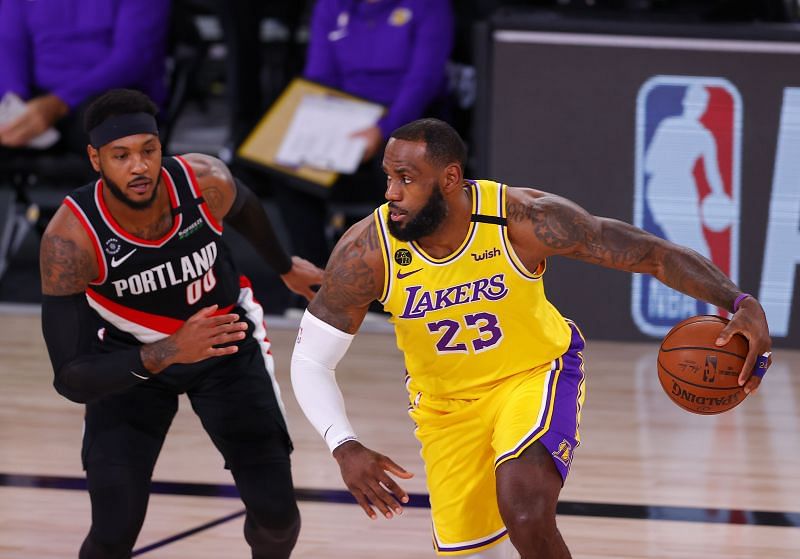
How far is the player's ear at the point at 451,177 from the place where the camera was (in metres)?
3.84

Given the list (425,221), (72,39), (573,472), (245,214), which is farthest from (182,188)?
(72,39)

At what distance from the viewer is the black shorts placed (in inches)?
164

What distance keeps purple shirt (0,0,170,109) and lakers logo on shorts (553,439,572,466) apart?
5.04 m

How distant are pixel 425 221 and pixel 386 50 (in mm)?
4313

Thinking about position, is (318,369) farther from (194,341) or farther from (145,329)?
(145,329)

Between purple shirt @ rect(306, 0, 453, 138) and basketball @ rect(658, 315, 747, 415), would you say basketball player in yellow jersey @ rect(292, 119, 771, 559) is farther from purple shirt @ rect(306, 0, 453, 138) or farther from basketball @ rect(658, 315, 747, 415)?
purple shirt @ rect(306, 0, 453, 138)

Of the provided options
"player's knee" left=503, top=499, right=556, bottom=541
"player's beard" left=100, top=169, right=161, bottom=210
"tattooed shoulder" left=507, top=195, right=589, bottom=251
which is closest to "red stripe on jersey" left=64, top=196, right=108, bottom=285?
"player's beard" left=100, top=169, right=161, bottom=210

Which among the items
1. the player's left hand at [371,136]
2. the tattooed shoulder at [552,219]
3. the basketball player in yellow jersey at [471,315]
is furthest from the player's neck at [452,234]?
the player's left hand at [371,136]

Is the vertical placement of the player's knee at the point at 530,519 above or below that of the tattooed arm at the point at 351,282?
below

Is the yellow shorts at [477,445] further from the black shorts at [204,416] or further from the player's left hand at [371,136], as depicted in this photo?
the player's left hand at [371,136]

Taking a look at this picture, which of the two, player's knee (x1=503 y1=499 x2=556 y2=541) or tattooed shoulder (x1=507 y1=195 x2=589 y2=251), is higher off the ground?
tattooed shoulder (x1=507 y1=195 x2=589 y2=251)

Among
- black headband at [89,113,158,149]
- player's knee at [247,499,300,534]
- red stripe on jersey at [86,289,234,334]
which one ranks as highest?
black headband at [89,113,158,149]

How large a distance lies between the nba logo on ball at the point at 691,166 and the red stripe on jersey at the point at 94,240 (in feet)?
13.2

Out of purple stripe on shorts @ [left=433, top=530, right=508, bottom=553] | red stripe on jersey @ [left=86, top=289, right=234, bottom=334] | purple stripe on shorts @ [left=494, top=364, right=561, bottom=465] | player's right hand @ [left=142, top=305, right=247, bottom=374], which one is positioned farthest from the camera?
red stripe on jersey @ [left=86, top=289, right=234, bottom=334]
